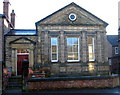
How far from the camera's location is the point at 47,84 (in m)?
13.1

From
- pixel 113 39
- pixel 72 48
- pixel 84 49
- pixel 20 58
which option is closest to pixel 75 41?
pixel 72 48

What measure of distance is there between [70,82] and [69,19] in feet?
26.5

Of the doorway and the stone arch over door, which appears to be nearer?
the stone arch over door

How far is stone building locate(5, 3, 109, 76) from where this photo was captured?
17.8m

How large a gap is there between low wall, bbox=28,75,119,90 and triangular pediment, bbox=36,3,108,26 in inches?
291

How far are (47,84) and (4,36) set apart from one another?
26.0 feet

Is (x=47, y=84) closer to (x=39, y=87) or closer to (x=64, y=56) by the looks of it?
(x=39, y=87)

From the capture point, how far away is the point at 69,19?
1872cm

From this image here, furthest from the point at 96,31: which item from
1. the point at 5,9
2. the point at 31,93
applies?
the point at 5,9

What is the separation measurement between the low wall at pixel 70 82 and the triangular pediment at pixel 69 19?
24.3 ft

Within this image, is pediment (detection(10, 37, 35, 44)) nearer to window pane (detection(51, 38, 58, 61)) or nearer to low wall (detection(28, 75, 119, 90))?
window pane (detection(51, 38, 58, 61))

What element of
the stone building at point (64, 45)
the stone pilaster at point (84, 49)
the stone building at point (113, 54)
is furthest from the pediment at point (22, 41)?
the stone building at point (113, 54)

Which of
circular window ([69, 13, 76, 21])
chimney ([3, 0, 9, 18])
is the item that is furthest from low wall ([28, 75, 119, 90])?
chimney ([3, 0, 9, 18])

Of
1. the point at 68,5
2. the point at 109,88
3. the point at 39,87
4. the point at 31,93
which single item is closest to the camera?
the point at 31,93
